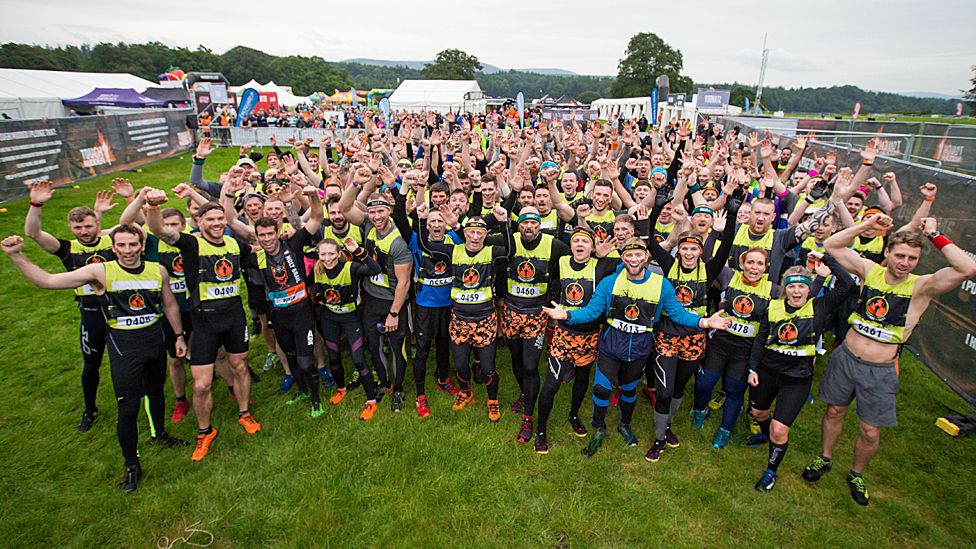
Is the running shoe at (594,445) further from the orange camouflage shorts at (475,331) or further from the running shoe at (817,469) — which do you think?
the running shoe at (817,469)

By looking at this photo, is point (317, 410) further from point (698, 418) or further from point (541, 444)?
point (698, 418)

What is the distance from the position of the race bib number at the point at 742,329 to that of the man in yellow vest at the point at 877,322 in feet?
2.42

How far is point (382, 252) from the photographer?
5.54 m

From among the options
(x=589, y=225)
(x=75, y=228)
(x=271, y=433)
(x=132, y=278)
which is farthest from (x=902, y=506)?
(x=75, y=228)

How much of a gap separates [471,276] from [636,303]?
1.75 metres

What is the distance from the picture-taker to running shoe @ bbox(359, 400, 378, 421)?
5699mm

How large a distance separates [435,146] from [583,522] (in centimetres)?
698

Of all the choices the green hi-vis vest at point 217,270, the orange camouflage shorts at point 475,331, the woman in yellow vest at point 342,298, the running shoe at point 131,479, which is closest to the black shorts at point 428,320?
the orange camouflage shorts at point 475,331

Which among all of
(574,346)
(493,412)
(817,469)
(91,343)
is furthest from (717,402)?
(91,343)

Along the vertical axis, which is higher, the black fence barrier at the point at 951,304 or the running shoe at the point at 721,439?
the black fence barrier at the point at 951,304

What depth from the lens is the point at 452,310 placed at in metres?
5.43

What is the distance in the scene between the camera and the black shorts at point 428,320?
569 centimetres

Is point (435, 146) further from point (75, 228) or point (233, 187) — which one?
point (75, 228)

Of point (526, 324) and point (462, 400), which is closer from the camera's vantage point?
point (526, 324)
